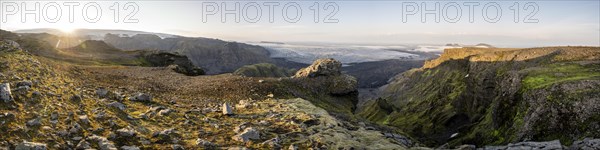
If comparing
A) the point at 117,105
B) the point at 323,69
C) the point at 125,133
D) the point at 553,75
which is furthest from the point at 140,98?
the point at 553,75

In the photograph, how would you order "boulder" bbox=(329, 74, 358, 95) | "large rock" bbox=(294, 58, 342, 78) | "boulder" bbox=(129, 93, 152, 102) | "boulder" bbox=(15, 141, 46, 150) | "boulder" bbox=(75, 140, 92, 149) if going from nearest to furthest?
"boulder" bbox=(15, 141, 46, 150)
"boulder" bbox=(75, 140, 92, 149)
"boulder" bbox=(129, 93, 152, 102)
"boulder" bbox=(329, 74, 358, 95)
"large rock" bbox=(294, 58, 342, 78)

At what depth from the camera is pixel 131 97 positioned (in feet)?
84.4

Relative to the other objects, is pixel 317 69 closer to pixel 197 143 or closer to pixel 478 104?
pixel 197 143

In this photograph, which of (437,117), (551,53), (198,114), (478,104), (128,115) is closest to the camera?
(128,115)

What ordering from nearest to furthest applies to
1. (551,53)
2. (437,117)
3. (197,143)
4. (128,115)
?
(197,143) < (128,115) < (551,53) < (437,117)

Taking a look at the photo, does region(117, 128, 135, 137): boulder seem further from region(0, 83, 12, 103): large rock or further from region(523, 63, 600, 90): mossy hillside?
region(523, 63, 600, 90): mossy hillside

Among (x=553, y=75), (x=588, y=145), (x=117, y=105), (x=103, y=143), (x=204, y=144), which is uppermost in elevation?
(x=553, y=75)

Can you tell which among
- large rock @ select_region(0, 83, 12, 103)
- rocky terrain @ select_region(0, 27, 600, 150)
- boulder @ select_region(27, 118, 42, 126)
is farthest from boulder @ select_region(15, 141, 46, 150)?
large rock @ select_region(0, 83, 12, 103)

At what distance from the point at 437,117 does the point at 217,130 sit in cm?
11988

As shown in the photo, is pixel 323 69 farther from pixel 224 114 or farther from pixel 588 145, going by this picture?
pixel 588 145

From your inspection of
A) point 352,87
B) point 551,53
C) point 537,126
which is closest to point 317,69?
point 352,87

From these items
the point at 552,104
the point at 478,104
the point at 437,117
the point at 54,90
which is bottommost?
the point at 437,117

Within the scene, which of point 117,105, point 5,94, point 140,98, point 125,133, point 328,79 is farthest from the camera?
point 328,79

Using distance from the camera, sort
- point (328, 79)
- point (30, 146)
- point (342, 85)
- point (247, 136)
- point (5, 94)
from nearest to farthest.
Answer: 1. point (30, 146)
2. point (5, 94)
3. point (247, 136)
4. point (328, 79)
5. point (342, 85)
